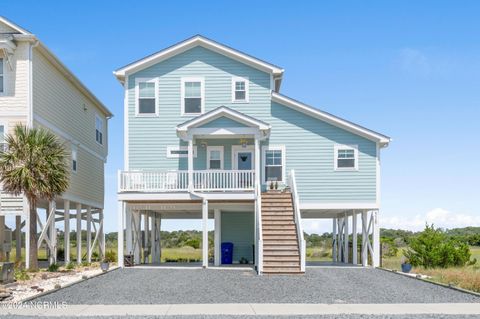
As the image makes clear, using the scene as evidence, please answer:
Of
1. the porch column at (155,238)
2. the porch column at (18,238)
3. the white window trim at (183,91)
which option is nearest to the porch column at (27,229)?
the porch column at (18,238)

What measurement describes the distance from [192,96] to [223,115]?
2.78 metres

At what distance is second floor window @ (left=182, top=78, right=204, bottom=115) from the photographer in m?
29.7

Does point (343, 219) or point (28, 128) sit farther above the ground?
point (28, 128)

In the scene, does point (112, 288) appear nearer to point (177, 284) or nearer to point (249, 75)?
point (177, 284)

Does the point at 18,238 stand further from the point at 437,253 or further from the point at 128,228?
the point at 437,253

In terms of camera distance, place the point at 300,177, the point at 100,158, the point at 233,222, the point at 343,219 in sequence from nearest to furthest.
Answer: the point at 300,177 < the point at 233,222 < the point at 343,219 < the point at 100,158

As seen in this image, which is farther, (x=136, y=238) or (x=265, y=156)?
(x=136, y=238)

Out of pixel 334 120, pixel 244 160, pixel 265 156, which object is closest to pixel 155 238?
pixel 244 160

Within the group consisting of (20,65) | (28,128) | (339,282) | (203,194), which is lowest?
(339,282)

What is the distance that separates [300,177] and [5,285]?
13787 millimetres

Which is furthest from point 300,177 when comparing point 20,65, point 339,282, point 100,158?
point 100,158

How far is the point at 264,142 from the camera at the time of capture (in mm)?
29328

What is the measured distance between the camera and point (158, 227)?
3484cm

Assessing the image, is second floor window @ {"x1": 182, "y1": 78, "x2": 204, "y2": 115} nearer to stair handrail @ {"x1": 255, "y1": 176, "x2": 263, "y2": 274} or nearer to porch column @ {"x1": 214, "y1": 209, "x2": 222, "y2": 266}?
porch column @ {"x1": 214, "y1": 209, "x2": 222, "y2": 266}
